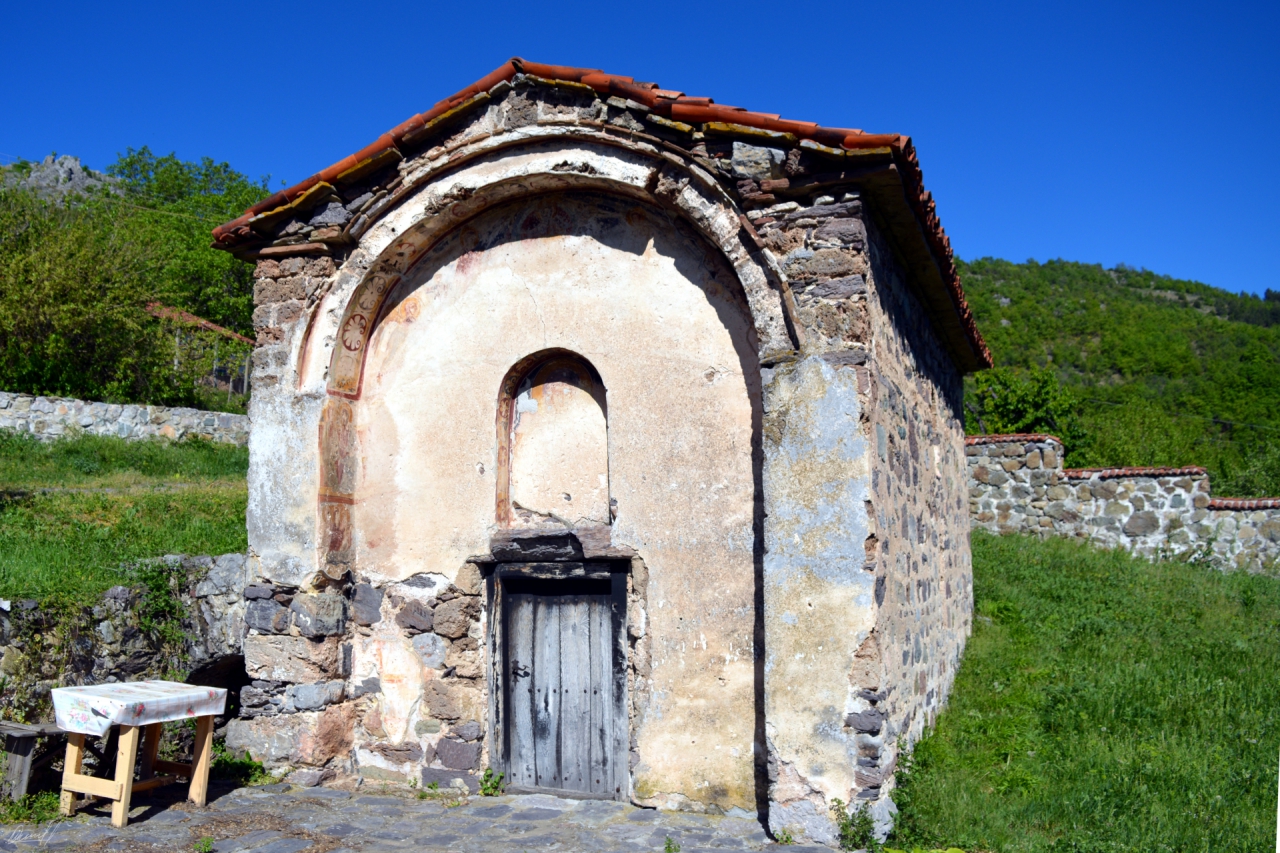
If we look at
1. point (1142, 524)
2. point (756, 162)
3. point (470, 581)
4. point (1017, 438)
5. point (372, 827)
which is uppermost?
point (756, 162)

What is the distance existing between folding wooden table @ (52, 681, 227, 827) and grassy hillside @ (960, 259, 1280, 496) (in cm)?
1643

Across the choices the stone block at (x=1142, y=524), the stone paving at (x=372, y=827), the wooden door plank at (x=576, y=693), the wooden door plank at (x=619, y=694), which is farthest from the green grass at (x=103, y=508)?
the stone block at (x=1142, y=524)

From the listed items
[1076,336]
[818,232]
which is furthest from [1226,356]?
[818,232]

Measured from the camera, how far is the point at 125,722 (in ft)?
17.8

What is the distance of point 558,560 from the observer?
21.6 feet

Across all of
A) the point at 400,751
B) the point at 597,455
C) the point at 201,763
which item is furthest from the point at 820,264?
the point at 201,763

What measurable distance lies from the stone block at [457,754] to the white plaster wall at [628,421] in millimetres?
1206

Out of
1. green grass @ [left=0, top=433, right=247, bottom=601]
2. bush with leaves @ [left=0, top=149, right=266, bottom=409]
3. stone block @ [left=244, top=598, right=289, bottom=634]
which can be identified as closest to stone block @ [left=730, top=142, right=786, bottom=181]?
stone block @ [left=244, top=598, right=289, bottom=634]

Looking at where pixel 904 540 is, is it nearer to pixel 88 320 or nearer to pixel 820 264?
pixel 820 264

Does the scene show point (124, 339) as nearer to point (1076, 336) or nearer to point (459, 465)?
point (459, 465)

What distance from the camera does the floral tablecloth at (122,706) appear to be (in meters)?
5.43

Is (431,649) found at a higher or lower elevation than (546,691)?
higher

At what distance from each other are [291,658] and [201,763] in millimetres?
946

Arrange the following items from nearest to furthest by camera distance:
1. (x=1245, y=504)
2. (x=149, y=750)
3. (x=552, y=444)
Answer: (x=149, y=750) → (x=552, y=444) → (x=1245, y=504)
